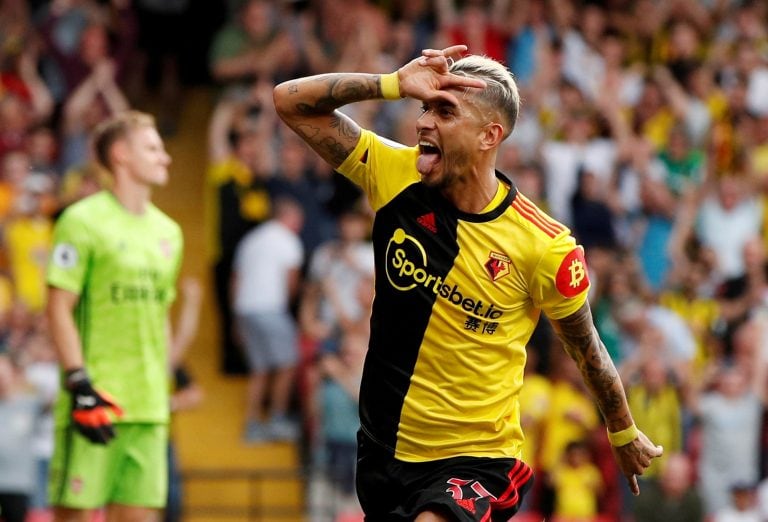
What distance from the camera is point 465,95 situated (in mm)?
6535

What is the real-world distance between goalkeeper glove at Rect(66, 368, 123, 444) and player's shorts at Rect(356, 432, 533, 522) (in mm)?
1810

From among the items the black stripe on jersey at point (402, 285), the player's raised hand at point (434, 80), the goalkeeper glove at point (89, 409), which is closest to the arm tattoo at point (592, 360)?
the black stripe on jersey at point (402, 285)

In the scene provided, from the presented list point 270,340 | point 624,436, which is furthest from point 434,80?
point 270,340

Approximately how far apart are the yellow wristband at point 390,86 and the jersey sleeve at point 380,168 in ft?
1.00

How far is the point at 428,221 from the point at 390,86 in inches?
23.8

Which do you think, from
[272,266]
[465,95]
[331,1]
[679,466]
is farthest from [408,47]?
[465,95]

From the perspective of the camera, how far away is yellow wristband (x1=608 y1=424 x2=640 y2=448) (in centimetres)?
692

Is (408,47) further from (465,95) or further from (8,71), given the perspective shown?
(465,95)

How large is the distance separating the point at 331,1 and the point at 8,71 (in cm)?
347

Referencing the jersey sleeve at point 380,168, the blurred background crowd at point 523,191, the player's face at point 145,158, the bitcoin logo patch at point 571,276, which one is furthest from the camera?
the blurred background crowd at point 523,191

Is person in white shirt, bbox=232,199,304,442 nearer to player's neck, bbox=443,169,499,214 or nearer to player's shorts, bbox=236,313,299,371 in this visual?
player's shorts, bbox=236,313,299,371

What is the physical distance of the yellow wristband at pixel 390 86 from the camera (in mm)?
6570

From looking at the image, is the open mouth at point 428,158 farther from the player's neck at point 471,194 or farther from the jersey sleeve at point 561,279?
the jersey sleeve at point 561,279

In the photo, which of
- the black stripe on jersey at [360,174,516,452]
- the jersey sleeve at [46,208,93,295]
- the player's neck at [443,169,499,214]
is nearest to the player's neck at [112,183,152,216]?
the jersey sleeve at [46,208,93,295]
